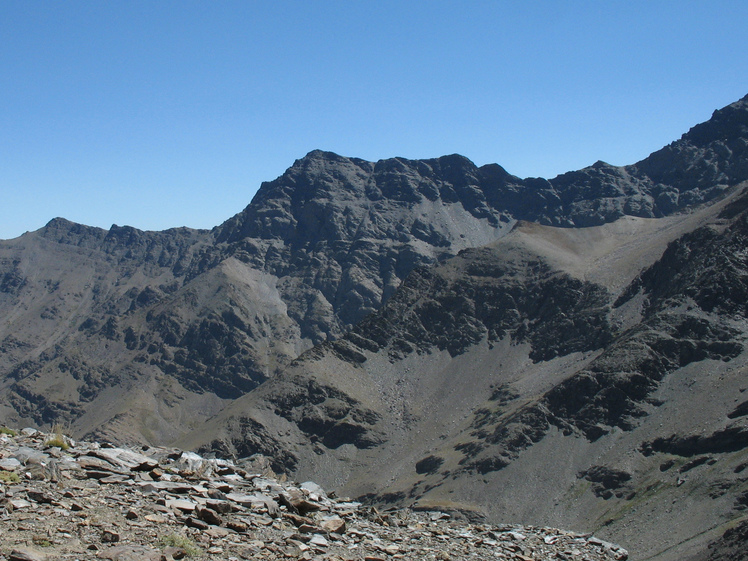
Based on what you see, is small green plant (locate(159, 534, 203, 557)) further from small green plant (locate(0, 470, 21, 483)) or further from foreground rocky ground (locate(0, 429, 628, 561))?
small green plant (locate(0, 470, 21, 483))

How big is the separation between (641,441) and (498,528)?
476 feet

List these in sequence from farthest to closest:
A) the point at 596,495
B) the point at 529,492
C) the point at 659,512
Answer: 1. the point at 529,492
2. the point at 596,495
3. the point at 659,512

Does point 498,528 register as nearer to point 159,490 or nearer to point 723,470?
point 159,490

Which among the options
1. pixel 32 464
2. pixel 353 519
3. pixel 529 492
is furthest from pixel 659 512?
pixel 32 464

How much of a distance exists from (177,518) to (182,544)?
1823 millimetres

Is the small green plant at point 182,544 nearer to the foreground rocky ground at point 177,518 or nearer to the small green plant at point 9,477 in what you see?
the foreground rocky ground at point 177,518

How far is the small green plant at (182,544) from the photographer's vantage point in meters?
17.0

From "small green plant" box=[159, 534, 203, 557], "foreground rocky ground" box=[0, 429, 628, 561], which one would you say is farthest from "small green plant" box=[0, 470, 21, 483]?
"small green plant" box=[159, 534, 203, 557]

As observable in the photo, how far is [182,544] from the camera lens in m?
17.2

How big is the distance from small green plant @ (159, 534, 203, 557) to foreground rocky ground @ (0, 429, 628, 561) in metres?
0.02

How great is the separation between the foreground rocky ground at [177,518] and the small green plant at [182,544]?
2cm

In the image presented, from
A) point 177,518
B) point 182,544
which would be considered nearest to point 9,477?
point 177,518

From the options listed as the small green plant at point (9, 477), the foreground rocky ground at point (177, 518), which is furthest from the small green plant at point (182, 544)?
the small green plant at point (9, 477)

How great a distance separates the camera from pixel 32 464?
20984 millimetres
